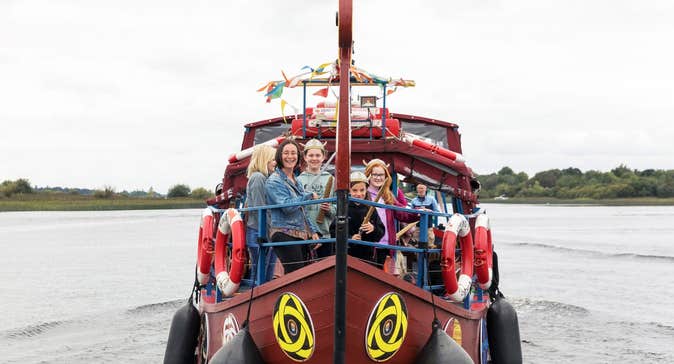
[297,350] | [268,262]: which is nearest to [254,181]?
[268,262]

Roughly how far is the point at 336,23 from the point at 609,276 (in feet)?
73.1

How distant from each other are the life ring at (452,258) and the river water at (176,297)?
6.39m

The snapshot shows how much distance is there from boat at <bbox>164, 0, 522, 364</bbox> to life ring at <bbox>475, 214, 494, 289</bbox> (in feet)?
0.04

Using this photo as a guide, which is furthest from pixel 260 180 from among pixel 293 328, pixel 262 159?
pixel 293 328

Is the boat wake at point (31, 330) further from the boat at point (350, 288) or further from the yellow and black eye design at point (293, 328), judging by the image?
the yellow and black eye design at point (293, 328)

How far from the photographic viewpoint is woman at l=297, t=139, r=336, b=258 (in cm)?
726

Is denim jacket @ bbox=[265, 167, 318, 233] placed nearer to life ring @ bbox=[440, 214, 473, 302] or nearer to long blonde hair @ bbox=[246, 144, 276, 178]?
long blonde hair @ bbox=[246, 144, 276, 178]

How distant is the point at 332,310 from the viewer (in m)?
6.25

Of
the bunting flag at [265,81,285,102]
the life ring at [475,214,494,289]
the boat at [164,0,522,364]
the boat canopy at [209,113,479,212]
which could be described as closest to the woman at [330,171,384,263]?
the boat at [164,0,522,364]

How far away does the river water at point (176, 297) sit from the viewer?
14469mm

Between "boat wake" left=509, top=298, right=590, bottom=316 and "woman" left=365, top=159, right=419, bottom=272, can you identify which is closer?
"woman" left=365, top=159, right=419, bottom=272

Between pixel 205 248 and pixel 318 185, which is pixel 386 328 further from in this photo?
pixel 205 248

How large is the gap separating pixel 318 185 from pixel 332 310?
1.68 meters

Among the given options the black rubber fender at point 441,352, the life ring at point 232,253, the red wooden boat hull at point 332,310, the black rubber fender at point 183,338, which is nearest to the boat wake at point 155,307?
the black rubber fender at point 183,338
